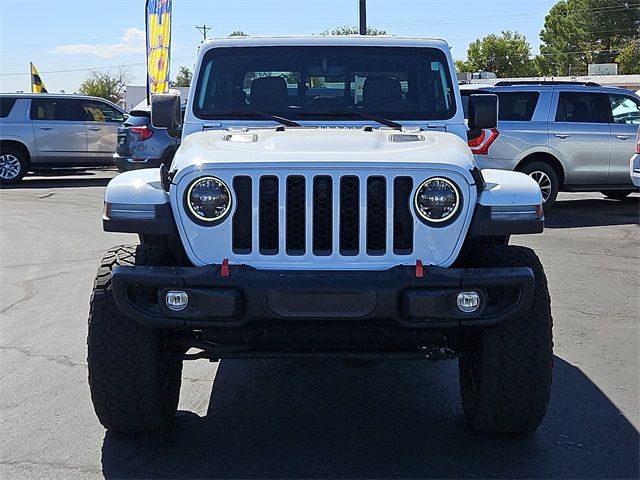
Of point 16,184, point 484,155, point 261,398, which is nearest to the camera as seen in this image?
point 261,398

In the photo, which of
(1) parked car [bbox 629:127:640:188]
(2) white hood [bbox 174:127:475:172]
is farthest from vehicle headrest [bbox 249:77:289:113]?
(1) parked car [bbox 629:127:640:188]

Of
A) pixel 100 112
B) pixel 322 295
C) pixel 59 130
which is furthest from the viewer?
pixel 100 112

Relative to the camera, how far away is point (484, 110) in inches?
210

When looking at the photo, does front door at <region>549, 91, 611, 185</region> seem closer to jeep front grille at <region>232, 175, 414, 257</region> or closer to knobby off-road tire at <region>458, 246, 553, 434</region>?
knobby off-road tire at <region>458, 246, 553, 434</region>

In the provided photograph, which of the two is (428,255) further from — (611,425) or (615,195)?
(615,195)

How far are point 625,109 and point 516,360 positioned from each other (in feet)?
31.9

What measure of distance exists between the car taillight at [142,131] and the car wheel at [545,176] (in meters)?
6.72

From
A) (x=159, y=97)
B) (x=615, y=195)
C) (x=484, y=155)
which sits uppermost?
(x=159, y=97)

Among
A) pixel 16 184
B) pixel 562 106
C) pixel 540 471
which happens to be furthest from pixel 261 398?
pixel 16 184

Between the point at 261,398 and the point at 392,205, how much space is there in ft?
5.19

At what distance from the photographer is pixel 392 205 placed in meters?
3.77

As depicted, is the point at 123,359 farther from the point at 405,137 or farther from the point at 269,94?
the point at 269,94

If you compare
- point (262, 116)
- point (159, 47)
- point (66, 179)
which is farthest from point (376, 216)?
point (159, 47)

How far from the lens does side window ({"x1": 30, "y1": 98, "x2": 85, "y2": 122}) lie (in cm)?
1791
